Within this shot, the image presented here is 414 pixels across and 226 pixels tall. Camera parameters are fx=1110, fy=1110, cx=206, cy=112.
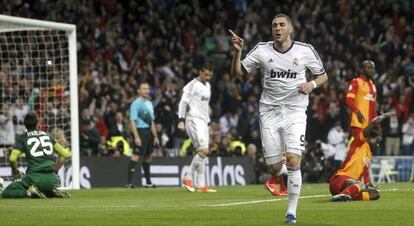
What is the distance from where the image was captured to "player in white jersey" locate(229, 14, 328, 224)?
45.0 feet

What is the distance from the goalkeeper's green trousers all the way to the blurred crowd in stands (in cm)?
894

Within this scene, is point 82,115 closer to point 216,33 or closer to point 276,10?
point 216,33

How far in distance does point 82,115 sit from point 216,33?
34.5 ft

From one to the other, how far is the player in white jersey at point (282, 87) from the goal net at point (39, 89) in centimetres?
1070

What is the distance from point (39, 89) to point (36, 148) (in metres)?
7.23

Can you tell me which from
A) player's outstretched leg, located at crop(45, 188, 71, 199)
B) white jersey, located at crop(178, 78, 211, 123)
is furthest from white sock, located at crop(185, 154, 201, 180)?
player's outstretched leg, located at crop(45, 188, 71, 199)

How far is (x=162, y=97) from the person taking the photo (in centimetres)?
3272

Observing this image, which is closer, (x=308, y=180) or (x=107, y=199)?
(x=107, y=199)

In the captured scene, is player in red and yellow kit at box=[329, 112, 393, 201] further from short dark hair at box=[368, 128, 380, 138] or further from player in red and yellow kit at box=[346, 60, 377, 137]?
player in red and yellow kit at box=[346, 60, 377, 137]

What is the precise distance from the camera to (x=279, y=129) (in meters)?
13.9

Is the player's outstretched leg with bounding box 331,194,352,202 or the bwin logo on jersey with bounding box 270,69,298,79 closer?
the bwin logo on jersey with bounding box 270,69,298,79

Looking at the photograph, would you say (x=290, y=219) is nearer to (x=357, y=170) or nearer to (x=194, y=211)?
(x=194, y=211)

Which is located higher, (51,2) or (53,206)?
(51,2)

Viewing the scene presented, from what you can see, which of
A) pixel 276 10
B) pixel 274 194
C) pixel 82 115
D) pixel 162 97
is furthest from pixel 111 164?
pixel 276 10
